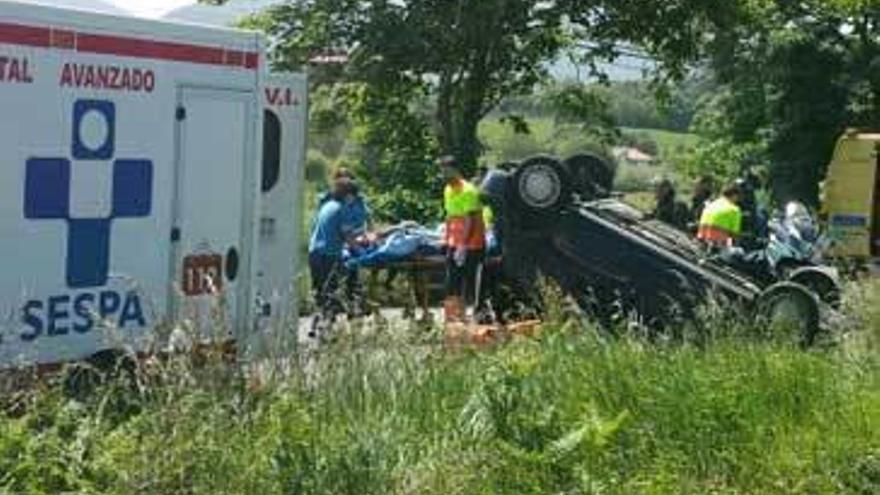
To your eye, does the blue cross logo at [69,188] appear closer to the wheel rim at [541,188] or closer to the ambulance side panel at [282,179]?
the ambulance side panel at [282,179]

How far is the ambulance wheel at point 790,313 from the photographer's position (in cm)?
925

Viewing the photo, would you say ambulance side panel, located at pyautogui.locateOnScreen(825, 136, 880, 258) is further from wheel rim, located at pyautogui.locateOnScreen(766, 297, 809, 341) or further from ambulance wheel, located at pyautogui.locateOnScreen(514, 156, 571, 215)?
wheel rim, located at pyautogui.locateOnScreen(766, 297, 809, 341)

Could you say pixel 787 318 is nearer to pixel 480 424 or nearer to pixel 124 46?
pixel 480 424

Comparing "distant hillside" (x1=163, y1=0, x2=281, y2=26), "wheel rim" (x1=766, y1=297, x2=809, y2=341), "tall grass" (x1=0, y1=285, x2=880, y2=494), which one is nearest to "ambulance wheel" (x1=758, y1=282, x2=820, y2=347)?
"wheel rim" (x1=766, y1=297, x2=809, y2=341)

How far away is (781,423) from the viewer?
762 centimetres

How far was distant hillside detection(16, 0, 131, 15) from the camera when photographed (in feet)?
29.8

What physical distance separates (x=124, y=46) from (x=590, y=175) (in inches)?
301

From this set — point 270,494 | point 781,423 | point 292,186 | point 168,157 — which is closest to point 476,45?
point 292,186

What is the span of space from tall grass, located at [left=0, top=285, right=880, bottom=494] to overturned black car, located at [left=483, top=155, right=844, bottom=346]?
5152 millimetres

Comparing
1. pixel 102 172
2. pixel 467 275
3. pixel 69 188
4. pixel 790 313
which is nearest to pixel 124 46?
pixel 102 172

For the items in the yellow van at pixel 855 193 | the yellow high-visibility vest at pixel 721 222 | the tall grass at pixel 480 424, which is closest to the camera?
the tall grass at pixel 480 424

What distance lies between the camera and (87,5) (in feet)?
32.8

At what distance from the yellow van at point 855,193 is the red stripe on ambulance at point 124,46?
746 inches

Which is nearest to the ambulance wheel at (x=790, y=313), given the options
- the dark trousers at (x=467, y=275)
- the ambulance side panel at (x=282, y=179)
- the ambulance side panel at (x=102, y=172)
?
the ambulance side panel at (x=102, y=172)
